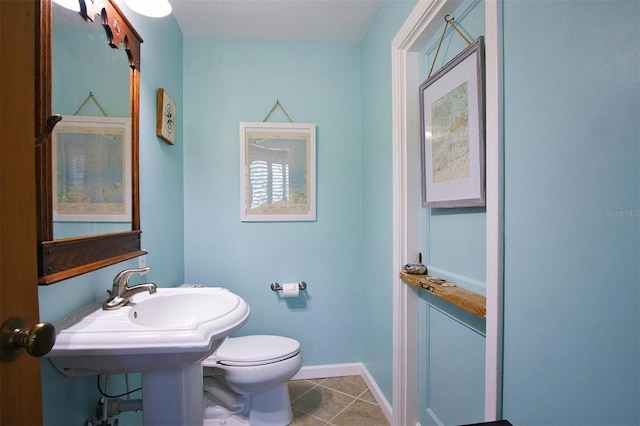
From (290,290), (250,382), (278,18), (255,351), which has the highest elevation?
(278,18)

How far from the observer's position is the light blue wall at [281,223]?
2010 mm

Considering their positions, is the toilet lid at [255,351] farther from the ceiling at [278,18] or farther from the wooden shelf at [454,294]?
the ceiling at [278,18]

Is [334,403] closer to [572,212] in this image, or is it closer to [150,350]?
[150,350]

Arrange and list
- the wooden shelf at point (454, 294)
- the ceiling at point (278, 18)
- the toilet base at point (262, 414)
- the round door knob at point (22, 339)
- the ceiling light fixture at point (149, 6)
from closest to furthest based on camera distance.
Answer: the round door knob at point (22, 339), the wooden shelf at point (454, 294), the ceiling light fixture at point (149, 6), the toilet base at point (262, 414), the ceiling at point (278, 18)

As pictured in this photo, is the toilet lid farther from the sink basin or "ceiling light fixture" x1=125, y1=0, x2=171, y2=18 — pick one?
"ceiling light fixture" x1=125, y1=0, x2=171, y2=18

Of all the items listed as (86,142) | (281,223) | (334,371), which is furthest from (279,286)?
(86,142)

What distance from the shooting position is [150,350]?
77cm

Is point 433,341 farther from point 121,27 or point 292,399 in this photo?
point 121,27

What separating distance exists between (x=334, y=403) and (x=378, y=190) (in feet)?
4.72

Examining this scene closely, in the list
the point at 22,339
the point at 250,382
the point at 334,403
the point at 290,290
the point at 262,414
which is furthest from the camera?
the point at 290,290

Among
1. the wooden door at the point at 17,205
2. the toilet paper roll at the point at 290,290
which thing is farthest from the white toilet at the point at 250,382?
the wooden door at the point at 17,205

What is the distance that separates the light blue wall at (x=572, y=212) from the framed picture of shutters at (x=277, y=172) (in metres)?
1.44

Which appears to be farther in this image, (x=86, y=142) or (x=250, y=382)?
(x=250, y=382)

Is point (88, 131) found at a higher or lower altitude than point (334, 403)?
higher
